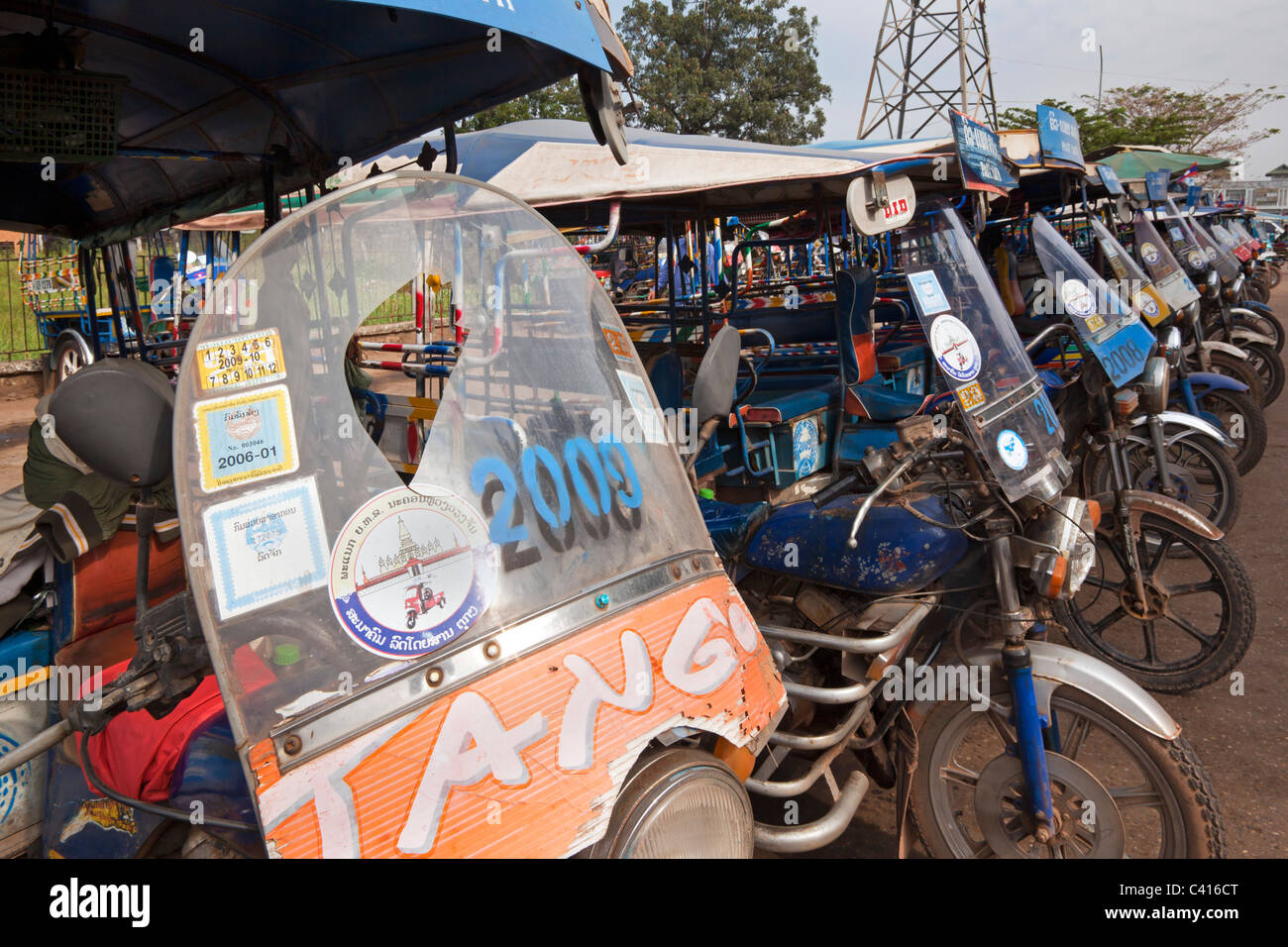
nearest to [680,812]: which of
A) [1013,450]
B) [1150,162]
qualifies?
[1013,450]

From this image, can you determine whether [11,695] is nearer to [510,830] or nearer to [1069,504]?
[510,830]

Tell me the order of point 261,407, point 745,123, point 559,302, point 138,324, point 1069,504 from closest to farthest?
1. point 261,407
2. point 559,302
3. point 1069,504
4. point 138,324
5. point 745,123

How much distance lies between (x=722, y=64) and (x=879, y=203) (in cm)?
3210

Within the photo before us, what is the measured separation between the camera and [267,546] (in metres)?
1.17

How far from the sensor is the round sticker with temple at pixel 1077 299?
3.78 metres

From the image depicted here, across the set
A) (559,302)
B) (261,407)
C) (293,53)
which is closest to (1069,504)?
(559,302)

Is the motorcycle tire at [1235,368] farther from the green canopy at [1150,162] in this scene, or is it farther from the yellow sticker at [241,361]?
the yellow sticker at [241,361]

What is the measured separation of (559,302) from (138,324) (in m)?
2.45

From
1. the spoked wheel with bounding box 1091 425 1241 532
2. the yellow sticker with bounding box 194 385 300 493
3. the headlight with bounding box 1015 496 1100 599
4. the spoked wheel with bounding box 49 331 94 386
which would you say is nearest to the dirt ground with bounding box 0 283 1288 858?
the spoked wheel with bounding box 1091 425 1241 532

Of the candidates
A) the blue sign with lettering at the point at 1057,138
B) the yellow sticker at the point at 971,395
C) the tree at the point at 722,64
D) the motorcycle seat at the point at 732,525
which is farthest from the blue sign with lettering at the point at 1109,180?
the tree at the point at 722,64

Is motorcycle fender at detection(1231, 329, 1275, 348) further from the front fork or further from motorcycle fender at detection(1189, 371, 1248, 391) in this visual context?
the front fork

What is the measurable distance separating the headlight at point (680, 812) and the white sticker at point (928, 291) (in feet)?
5.07

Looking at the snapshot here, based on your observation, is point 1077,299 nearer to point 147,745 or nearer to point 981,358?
point 981,358
